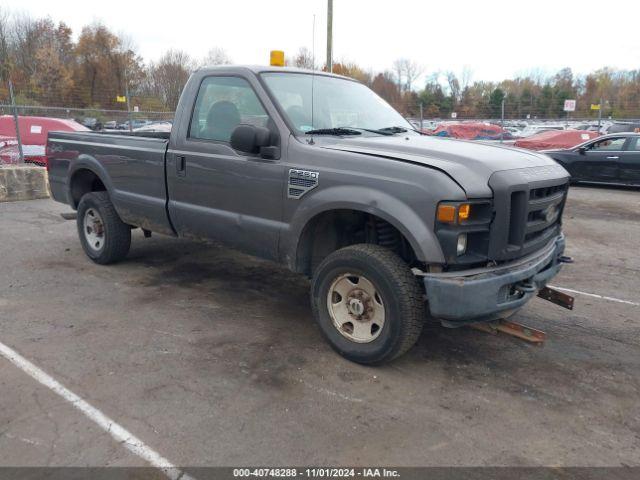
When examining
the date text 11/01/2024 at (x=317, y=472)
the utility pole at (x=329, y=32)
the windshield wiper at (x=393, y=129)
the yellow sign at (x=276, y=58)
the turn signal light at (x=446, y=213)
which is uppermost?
the utility pole at (x=329, y=32)

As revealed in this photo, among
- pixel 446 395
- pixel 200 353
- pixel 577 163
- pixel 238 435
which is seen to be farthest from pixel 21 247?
pixel 577 163

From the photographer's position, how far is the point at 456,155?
3484 millimetres

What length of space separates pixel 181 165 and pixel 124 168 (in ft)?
3.25

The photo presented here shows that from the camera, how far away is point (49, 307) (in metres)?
4.74

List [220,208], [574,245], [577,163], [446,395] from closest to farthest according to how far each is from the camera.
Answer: [446,395] → [220,208] → [574,245] → [577,163]

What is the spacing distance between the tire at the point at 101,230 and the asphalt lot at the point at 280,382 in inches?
12.7

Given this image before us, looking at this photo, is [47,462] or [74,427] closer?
[47,462]

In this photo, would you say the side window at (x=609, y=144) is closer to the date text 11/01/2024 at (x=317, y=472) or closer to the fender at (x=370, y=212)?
the fender at (x=370, y=212)

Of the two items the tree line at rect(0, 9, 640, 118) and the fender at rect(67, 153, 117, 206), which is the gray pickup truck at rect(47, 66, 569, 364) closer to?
the fender at rect(67, 153, 117, 206)

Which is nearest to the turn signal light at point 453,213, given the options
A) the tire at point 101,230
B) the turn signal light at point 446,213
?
the turn signal light at point 446,213

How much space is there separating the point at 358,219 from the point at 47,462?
2.46 metres

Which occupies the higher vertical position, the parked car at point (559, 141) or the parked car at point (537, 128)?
the parked car at point (537, 128)

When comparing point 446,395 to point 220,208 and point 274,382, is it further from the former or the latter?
point 220,208

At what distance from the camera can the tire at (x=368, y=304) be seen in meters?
3.40
